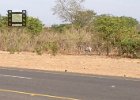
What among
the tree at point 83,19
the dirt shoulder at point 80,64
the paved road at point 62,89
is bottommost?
the paved road at point 62,89

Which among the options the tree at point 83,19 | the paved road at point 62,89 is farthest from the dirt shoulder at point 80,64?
the tree at point 83,19

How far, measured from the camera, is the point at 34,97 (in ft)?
41.0

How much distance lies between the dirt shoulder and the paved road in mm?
5017

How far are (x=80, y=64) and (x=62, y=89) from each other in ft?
38.3

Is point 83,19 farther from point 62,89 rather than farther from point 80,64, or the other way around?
point 62,89

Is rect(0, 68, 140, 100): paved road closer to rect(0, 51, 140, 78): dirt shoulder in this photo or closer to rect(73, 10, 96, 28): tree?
rect(0, 51, 140, 78): dirt shoulder

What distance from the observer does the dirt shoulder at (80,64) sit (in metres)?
23.0

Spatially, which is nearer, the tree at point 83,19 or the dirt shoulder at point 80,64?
the dirt shoulder at point 80,64

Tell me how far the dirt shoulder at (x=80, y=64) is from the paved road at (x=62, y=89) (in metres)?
5.02

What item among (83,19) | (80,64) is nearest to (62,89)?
(80,64)

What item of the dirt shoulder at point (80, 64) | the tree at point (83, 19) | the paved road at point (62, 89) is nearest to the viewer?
the paved road at point (62, 89)

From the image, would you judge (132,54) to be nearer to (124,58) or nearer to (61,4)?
(124,58)

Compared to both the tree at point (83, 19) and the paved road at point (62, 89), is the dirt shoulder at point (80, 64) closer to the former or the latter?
the paved road at point (62, 89)

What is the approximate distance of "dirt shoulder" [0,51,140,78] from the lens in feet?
75.6
